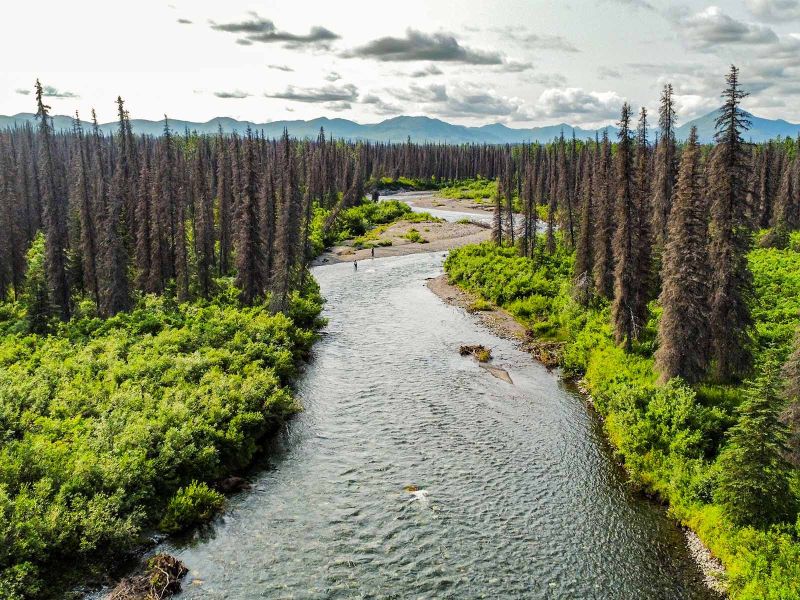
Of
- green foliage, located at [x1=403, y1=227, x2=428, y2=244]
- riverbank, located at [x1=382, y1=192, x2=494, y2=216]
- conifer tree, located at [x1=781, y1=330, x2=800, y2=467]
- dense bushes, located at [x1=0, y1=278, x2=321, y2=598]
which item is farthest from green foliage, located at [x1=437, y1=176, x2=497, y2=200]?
conifer tree, located at [x1=781, y1=330, x2=800, y2=467]

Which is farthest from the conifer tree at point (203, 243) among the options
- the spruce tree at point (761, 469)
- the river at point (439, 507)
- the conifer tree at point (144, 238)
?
the spruce tree at point (761, 469)

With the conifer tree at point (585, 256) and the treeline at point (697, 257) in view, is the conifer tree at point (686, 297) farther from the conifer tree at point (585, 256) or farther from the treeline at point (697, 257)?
the conifer tree at point (585, 256)

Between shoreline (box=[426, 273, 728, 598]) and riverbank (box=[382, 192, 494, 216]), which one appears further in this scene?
riverbank (box=[382, 192, 494, 216])

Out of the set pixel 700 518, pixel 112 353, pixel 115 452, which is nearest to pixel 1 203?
pixel 112 353

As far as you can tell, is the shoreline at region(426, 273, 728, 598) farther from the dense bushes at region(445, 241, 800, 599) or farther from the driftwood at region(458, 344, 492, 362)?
the driftwood at region(458, 344, 492, 362)

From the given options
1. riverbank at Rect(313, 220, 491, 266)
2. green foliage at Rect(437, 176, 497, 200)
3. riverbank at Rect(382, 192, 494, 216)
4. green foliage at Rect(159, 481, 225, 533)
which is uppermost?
green foliage at Rect(437, 176, 497, 200)

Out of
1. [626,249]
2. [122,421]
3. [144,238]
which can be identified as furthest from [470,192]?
[122,421]

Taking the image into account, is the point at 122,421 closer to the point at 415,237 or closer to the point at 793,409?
the point at 793,409

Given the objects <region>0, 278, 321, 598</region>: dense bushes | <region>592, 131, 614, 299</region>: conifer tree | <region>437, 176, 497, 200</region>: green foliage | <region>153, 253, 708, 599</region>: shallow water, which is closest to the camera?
<region>153, 253, 708, 599</region>: shallow water
